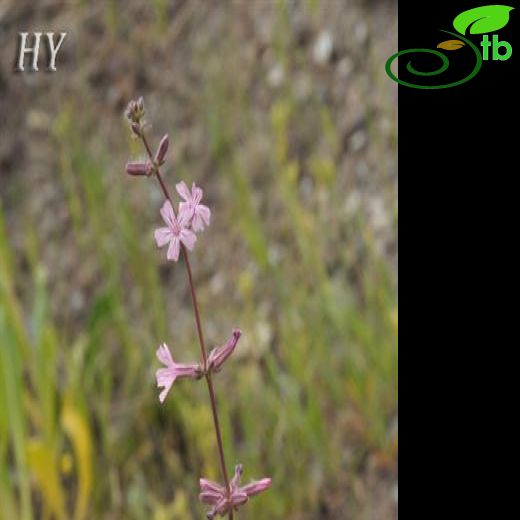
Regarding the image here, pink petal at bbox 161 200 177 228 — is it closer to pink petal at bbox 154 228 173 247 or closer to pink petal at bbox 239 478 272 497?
pink petal at bbox 154 228 173 247

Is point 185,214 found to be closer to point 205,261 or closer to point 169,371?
point 169,371

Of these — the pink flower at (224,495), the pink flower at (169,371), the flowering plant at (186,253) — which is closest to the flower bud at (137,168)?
the flowering plant at (186,253)

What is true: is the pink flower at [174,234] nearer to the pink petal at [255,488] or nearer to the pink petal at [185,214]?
the pink petal at [185,214]
